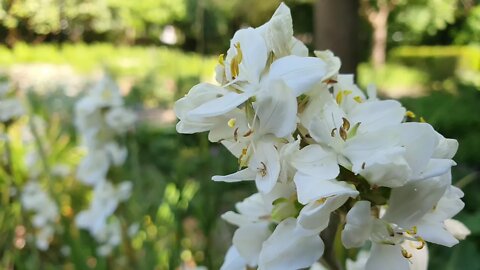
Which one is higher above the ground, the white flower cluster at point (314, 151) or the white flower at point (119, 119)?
the white flower cluster at point (314, 151)

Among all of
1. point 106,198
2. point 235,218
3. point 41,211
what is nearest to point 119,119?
point 106,198

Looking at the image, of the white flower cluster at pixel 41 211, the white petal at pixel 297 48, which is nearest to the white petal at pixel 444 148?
the white petal at pixel 297 48

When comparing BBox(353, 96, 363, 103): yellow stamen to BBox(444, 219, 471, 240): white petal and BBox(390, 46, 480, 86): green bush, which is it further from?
BBox(390, 46, 480, 86): green bush

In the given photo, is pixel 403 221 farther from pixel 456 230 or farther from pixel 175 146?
pixel 175 146

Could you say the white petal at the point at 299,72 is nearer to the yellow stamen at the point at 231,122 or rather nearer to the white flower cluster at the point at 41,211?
the yellow stamen at the point at 231,122

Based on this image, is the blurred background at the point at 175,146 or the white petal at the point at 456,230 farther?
the blurred background at the point at 175,146
